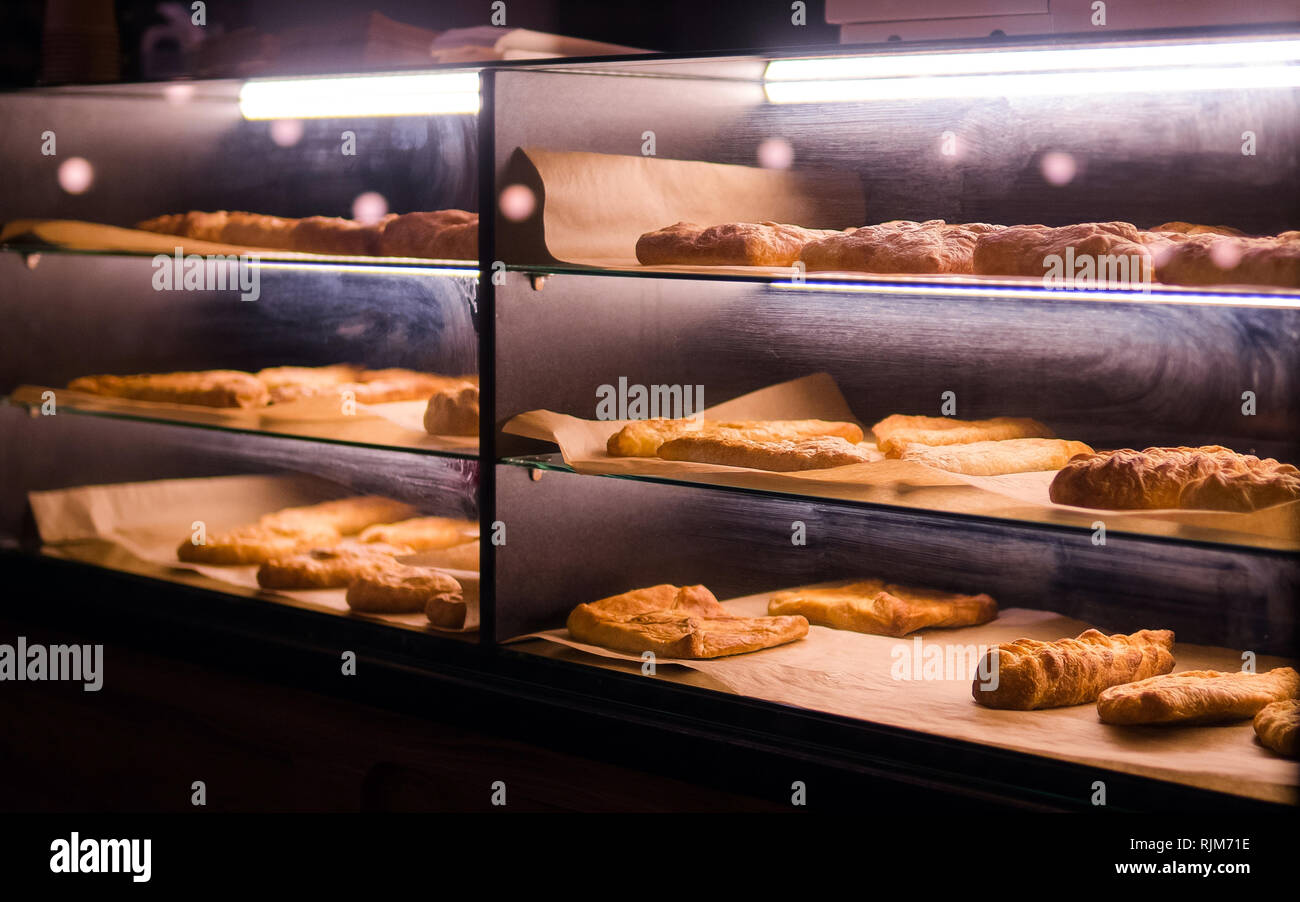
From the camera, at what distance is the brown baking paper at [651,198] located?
10.3 ft

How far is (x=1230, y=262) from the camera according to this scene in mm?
2357

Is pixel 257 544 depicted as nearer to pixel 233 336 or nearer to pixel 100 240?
pixel 233 336

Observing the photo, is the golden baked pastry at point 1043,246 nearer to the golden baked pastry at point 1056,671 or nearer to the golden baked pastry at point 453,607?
the golden baked pastry at point 1056,671

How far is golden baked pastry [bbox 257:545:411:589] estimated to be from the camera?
3.75 m

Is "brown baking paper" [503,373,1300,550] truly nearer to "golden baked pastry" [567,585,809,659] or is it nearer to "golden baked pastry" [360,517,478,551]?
"golden baked pastry" [567,585,809,659]

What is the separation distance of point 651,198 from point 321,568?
1.50m

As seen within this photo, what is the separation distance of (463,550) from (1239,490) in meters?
2.16

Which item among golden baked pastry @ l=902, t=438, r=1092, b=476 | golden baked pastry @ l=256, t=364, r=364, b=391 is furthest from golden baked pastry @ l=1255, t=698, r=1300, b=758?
golden baked pastry @ l=256, t=364, r=364, b=391

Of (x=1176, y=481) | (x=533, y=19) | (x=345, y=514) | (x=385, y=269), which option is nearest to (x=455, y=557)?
(x=345, y=514)

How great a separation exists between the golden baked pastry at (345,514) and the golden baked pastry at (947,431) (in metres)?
1.58

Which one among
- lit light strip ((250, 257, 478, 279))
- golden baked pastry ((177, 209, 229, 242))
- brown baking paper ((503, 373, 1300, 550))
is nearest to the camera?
brown baking paper ((503, 373, 1300, 550))

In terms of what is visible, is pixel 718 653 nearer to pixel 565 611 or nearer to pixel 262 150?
pixel 565 611

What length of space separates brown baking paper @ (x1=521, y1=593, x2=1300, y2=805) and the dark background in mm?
1479
